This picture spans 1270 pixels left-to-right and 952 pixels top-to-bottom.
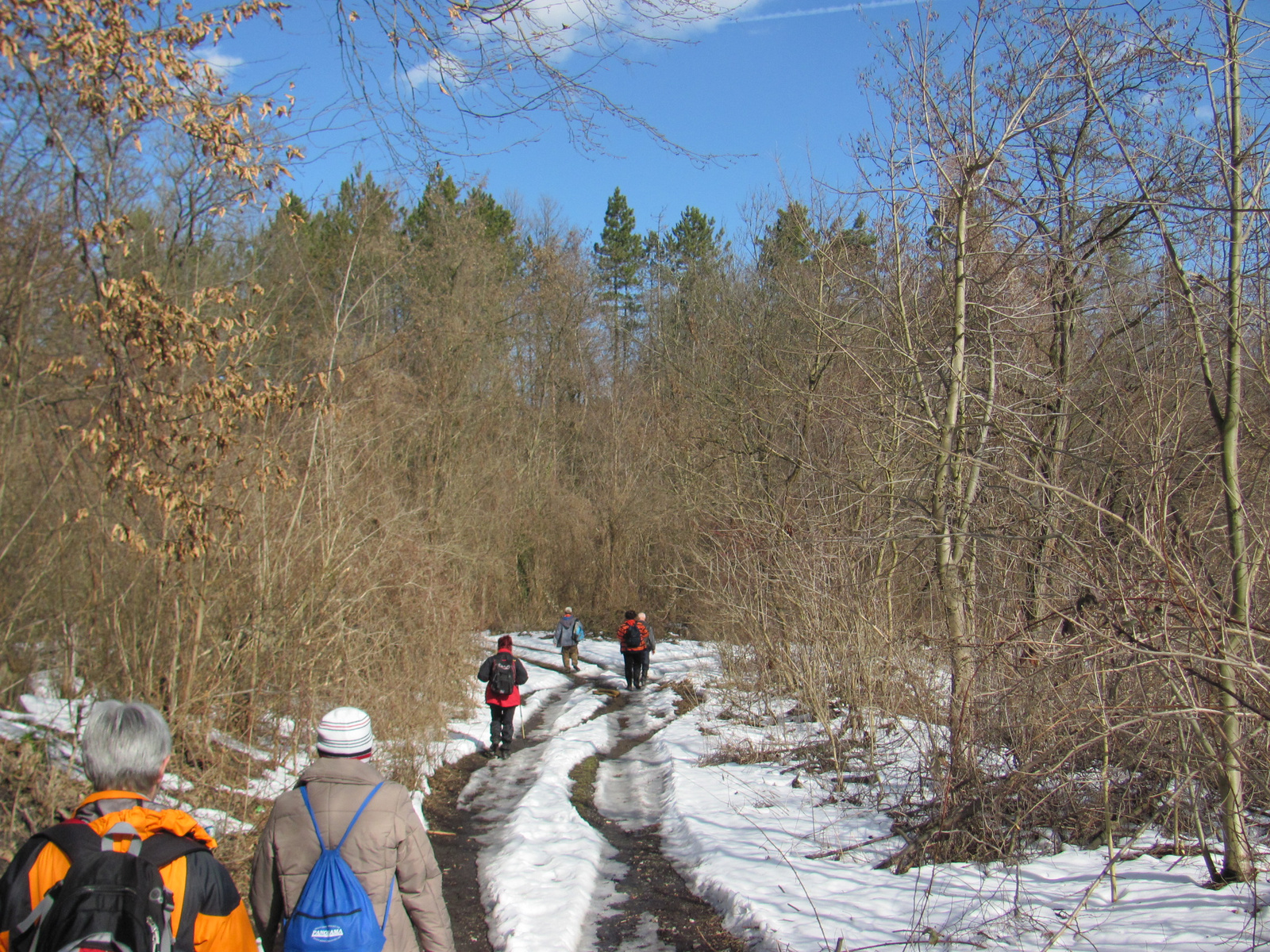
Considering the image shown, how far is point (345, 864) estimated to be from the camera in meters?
3.11

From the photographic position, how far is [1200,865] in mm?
5602

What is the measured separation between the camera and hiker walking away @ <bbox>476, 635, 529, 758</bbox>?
37.7ft

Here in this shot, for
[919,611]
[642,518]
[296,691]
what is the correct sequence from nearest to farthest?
[296,691] < [919,611] < [642,518]

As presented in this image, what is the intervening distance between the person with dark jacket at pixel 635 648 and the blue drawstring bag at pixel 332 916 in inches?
557

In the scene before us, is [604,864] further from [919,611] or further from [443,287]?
[443,287]

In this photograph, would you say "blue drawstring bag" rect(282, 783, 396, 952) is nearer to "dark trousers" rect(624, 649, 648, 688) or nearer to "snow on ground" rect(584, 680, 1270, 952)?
"snow on ground" rect(584, 680, 1270, 952)

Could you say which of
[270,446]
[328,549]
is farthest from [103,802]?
[328,549]

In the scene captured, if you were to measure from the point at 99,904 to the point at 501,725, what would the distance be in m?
9.97

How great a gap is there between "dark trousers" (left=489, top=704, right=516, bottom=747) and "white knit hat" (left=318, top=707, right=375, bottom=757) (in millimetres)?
8379

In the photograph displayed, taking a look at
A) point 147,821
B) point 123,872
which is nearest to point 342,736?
point 147,821

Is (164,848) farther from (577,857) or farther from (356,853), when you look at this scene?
(577,857)

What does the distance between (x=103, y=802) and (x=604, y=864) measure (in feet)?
18.6

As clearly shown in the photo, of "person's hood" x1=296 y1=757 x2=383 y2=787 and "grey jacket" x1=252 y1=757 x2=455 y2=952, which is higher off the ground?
"person's hood" x1=296 y1=757 x2=383 y2=787

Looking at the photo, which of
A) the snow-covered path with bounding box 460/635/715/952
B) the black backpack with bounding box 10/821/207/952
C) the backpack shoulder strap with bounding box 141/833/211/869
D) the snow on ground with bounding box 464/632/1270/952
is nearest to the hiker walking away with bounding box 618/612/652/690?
the snow-covered path with bounding box 460/635/715/952
